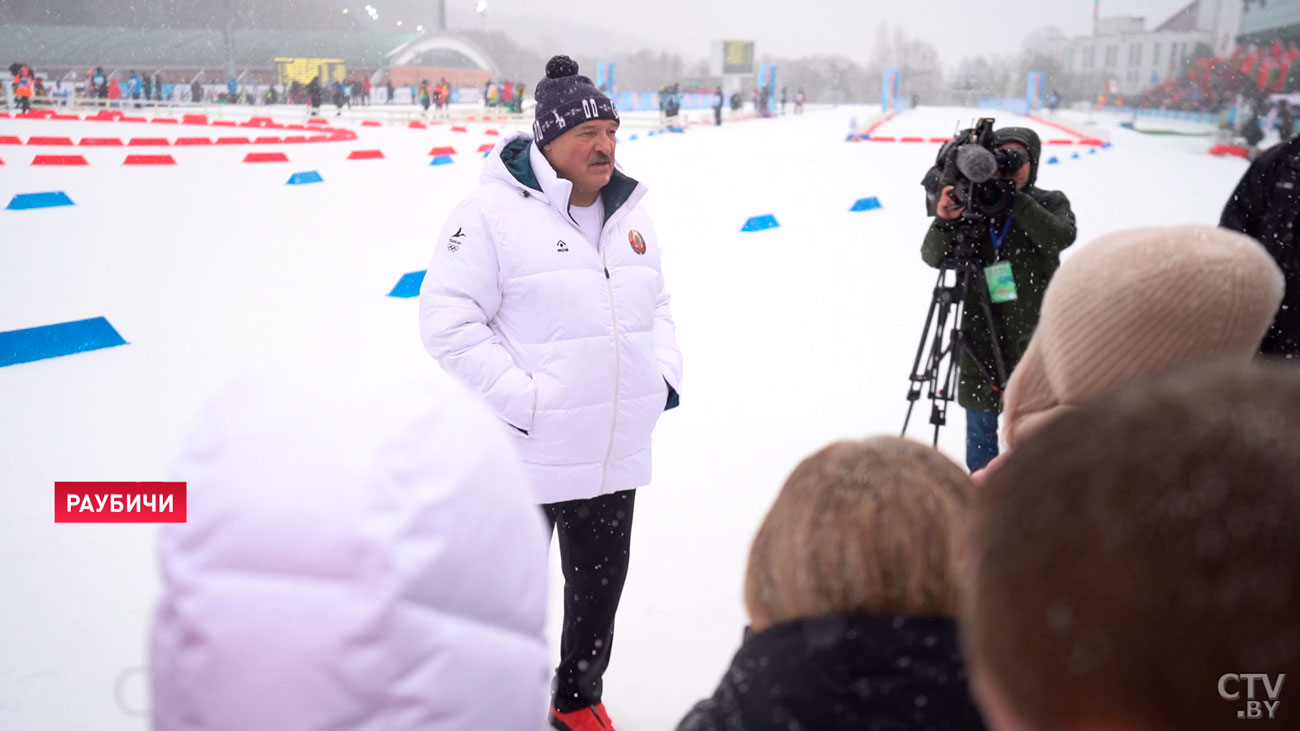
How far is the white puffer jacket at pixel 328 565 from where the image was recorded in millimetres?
743

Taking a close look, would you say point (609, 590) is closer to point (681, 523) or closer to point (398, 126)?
point (681, 523)

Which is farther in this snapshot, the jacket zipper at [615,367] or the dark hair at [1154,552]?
the jacket zipper at [615,367]

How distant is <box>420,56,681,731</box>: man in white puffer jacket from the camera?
2008 millimetres

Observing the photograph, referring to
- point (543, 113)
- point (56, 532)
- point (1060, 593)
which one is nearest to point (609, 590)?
point (543, 113)

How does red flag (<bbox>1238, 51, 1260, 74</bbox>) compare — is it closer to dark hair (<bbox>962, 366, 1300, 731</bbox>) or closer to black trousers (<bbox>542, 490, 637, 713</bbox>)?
black trousers (<bbox>542, 490, 637, 713</bbox>)

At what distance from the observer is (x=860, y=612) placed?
33.1 inches

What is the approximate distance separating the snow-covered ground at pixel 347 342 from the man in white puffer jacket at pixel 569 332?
452 mm

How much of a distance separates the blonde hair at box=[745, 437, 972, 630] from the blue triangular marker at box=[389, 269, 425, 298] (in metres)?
5.32

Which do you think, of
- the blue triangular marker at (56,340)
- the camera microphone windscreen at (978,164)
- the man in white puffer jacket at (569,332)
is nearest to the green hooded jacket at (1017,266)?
the camera microphone windscreen at (978,164)

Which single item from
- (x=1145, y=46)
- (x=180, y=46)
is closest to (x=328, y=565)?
(x=1145, y=46)

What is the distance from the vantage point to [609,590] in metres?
2.13

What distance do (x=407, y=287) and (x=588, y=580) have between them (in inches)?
170

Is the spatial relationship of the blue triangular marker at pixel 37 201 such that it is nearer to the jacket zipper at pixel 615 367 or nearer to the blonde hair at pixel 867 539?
the jacket zipper at pixel 615 367

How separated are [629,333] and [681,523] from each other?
1406mm
